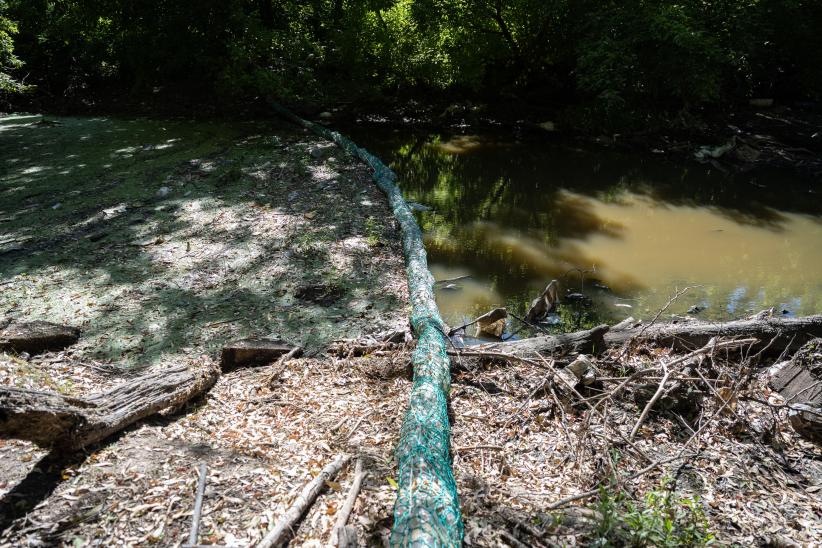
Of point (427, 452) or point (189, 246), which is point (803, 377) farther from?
point (189, 246)

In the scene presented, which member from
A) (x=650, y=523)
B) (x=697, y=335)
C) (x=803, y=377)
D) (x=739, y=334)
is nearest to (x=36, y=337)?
(x=650, y=523)

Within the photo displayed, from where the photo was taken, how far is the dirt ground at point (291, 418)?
2475mm

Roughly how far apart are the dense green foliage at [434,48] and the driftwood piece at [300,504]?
35.5 feet

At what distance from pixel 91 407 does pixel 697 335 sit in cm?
406

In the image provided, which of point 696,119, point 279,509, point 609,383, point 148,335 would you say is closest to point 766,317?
point 609,383

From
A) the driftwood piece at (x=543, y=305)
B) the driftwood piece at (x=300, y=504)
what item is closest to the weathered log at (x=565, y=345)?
the driftwood piece at (x=543, y=305)

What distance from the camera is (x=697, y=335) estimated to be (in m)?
4.27

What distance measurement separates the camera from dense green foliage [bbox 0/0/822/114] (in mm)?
11539

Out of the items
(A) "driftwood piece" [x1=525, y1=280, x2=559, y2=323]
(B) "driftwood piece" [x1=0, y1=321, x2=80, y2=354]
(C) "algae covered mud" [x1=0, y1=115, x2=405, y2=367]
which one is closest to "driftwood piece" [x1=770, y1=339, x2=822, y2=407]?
(A) "driftwood piece" [x1=525, y1=280, x2=559, y2=323]

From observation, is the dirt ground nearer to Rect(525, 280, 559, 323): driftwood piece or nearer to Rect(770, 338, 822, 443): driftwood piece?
Rect(770, 338, 822, 443): driftwood piece

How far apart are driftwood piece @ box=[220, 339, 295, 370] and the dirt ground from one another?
0.12 metres

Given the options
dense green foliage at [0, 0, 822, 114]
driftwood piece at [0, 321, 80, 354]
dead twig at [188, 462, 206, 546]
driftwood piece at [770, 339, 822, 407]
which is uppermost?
dense green foliage at [0, 0, 822, 114]

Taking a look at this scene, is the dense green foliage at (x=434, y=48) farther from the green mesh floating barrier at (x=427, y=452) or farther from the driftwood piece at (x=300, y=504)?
the driftwood piece at (x=300, y=504)

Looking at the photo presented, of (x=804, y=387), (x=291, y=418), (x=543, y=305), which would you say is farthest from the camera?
(x=543, y=305)
